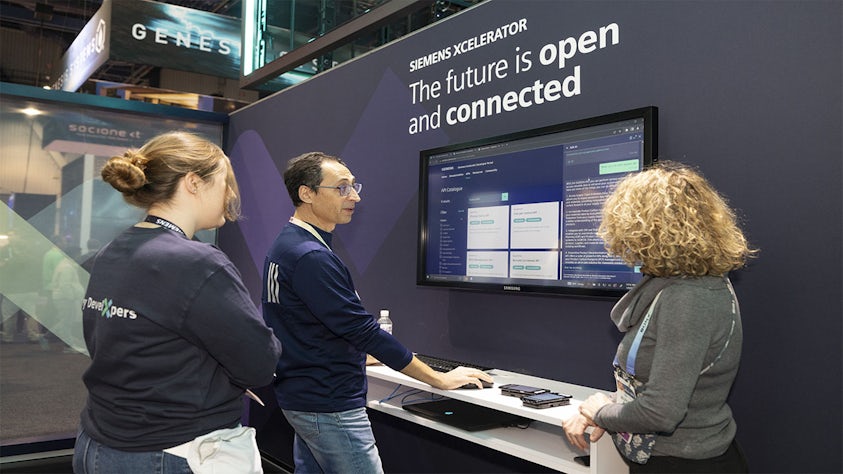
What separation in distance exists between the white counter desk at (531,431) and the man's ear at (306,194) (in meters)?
0.73

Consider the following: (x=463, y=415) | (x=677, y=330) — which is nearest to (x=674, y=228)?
(x=677, y=330)

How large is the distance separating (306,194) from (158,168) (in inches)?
33.2

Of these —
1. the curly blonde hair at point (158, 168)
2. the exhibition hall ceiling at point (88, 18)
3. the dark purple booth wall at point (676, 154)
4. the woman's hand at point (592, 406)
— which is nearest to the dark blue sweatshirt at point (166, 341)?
the curly blonde hair at point (158, 168)

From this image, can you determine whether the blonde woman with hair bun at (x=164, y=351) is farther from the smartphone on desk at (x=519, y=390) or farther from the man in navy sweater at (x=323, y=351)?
the smartphone on desk at (x=519, y=390)

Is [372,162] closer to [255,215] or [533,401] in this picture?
[255,215]

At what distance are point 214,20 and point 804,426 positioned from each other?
183 inches

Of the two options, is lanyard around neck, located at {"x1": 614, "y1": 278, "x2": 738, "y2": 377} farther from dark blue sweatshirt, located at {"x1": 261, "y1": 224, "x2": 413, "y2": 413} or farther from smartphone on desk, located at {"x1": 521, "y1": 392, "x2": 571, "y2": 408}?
dark blue sweatshirt, located at {"x1": 261, "y1": 224, "x2": 413, "y2": 413}

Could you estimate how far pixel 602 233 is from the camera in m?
1.51

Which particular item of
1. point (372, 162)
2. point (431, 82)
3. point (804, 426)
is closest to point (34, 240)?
point (372, 162)

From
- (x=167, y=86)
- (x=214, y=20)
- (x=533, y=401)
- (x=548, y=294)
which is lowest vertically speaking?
(x=533, y=401)

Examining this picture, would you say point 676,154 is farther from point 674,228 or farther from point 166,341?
point 166,341

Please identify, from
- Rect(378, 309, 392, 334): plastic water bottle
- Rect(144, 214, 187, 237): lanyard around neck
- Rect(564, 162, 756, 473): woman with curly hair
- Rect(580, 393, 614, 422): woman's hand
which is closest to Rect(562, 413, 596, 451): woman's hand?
Rect(580, 393, 614, 422): woman's hand

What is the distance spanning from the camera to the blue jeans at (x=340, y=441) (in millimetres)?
1886

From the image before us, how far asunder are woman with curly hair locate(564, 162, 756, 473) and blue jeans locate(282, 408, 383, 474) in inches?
30.1
